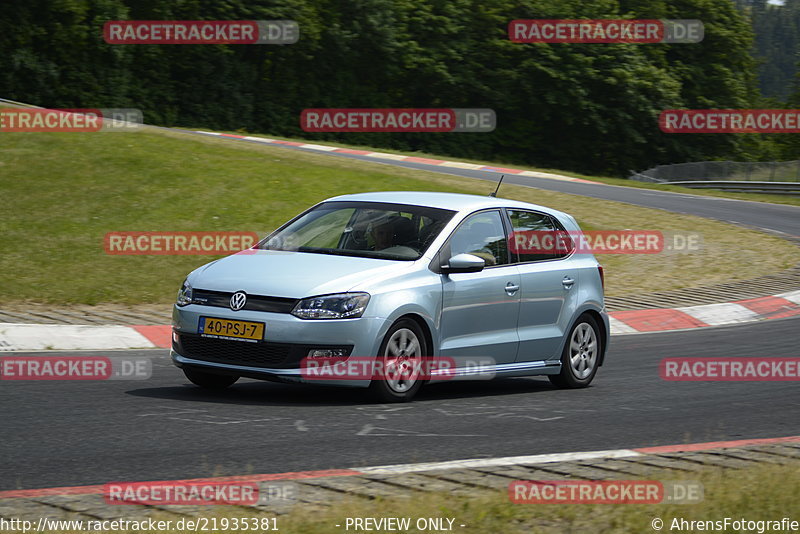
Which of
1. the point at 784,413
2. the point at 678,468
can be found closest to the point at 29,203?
the point at 784,413

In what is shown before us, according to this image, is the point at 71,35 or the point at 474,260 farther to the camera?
the point at 71,35

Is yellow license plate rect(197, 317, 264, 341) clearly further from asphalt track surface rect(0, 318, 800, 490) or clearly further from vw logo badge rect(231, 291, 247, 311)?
asphalt track surface rect(0, 318, 800, 490)

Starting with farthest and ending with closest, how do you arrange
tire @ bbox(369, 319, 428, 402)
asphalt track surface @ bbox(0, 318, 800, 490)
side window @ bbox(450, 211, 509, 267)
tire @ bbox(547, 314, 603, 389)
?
tire @ bbox(547, 314, 603, 389)
side window @ bbox(450, 211, 509, 267)
tire @ bbox(369, 319, 428, 402)
asphalt track surface @ bbox(0, 318, 800, 490)

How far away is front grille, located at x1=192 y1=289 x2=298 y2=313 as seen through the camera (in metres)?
8.23

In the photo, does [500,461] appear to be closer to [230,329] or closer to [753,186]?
[230,329]

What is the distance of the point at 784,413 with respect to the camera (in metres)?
9.28

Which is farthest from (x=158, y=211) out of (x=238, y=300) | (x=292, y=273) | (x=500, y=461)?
(x=500, y=461)

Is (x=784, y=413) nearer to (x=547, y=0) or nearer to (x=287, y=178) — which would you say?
(x=287, y=178)

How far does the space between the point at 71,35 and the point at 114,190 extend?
103 ft

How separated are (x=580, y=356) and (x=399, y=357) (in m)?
2.53

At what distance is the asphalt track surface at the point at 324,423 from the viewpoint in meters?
6.54

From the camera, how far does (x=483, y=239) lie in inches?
381

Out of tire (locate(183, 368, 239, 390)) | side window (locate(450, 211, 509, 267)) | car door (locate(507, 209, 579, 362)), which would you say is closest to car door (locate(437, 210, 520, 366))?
side window (locate(450, 211, 509, 267))

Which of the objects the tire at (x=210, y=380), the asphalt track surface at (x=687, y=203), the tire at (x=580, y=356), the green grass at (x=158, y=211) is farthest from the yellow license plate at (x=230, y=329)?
the asphalt track surface at (x=687, y=203)
